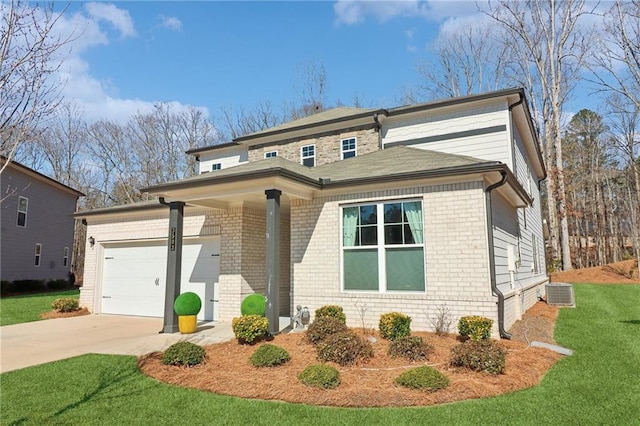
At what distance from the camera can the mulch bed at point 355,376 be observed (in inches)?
185

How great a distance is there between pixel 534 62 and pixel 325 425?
28.4 metres

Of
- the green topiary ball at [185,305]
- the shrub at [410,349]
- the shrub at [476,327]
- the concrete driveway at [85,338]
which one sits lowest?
the concrete driveway at [85,338]

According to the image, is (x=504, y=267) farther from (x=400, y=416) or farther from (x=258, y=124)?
(x=258, y=124)

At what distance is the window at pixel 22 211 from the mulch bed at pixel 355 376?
19.6m

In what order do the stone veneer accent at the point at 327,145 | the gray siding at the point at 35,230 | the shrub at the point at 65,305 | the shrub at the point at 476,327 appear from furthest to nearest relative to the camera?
the gray siding at the point at 35,230
the stone veneer accent at the point at 327,145
the shrub at the point at 65,305
the shrub at the point at 476,327

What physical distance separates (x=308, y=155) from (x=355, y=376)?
9560 mm

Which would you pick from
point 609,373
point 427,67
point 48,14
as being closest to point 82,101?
point 48,14

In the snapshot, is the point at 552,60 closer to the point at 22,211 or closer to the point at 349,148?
the point at 349,148

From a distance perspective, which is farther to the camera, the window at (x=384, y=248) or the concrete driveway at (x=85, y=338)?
the window at (x=384, y=248)

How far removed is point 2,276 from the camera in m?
19.6

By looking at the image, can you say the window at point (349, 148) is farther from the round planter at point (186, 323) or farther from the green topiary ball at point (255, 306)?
the round planter at point (186, 323)

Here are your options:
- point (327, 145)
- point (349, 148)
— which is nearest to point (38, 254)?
point (327, 145)

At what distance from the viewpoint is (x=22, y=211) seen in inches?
830

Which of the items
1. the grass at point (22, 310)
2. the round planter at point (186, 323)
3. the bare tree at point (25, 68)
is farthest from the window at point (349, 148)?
the grass at point (22, 310)
